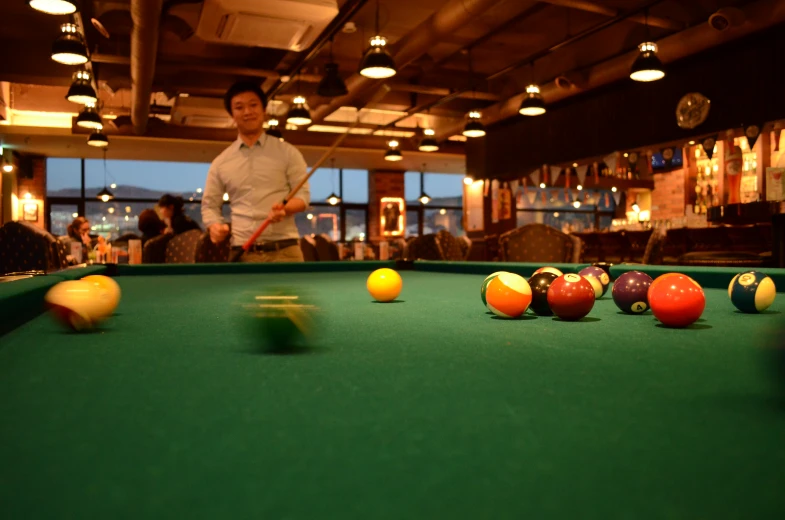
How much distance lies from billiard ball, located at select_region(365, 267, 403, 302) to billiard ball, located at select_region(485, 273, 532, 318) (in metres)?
0.51

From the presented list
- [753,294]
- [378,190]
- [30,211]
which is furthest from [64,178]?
[753,294]

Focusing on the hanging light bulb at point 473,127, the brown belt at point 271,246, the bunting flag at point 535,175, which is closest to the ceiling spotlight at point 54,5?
the brown belt at point 271,246

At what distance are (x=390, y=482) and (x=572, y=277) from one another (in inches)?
56.1

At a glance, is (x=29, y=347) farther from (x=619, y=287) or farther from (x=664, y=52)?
(x=664, y=52)

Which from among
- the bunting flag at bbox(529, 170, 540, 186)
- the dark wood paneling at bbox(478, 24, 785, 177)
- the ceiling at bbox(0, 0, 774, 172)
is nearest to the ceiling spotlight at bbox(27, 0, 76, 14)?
the ceiling at bbox(0, 0, 774, 172)

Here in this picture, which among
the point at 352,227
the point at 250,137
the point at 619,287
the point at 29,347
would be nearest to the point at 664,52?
the point at 250,137

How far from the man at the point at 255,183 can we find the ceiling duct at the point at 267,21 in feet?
6.71

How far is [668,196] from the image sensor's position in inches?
610

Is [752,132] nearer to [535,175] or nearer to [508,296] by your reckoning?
[535,175]

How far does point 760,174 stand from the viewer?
9.72 metres

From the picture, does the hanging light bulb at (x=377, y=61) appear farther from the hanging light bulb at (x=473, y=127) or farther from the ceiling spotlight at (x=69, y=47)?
the hanging light bulb at (x=473, y=127)

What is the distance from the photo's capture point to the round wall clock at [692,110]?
302 inches

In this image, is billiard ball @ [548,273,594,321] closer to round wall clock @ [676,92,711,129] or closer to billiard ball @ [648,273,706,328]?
billiard ball @ [648,273,706,328]

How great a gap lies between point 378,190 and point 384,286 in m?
15.4
